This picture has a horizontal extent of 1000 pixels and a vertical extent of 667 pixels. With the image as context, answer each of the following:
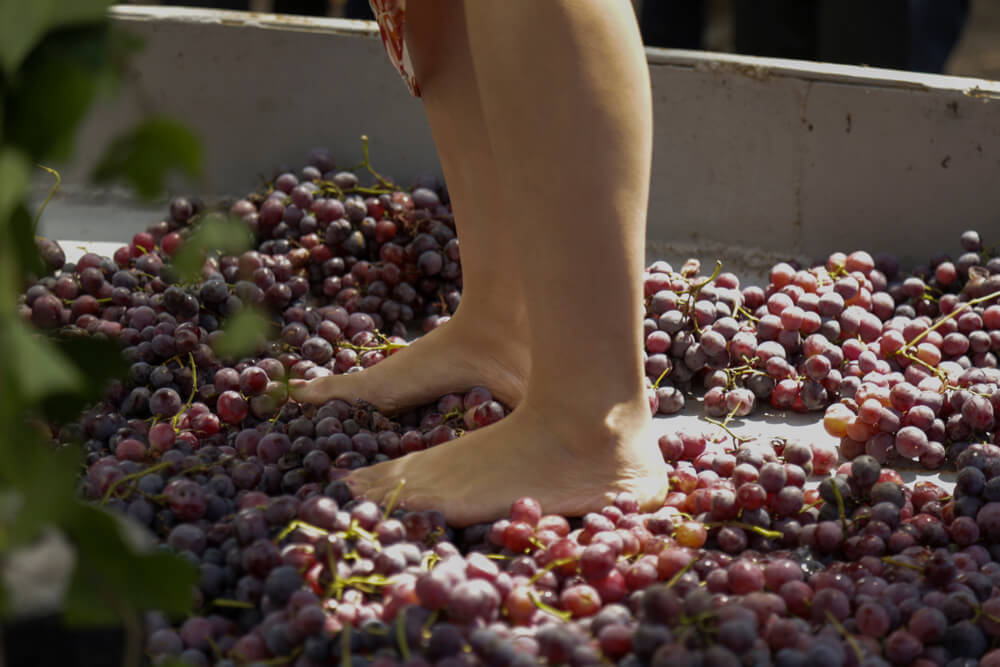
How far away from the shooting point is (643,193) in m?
1.11

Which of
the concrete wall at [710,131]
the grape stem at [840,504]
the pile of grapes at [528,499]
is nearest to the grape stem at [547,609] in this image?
the pile of grapes at [528,499]

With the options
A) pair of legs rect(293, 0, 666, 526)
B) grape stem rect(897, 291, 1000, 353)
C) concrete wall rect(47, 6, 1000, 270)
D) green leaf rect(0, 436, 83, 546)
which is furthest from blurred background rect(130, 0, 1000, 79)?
green leaf rect(0, 436, 83, 546)

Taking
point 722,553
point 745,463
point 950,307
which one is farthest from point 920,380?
point 722,553

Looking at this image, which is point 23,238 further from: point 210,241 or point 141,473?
point 141,473

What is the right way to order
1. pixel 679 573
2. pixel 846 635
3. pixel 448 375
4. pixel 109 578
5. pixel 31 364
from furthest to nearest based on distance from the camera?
1. pixel 448 375
2. pixel 679 573
3. pixel 846 635
4. pixel 109 578
5. pixel 31 364

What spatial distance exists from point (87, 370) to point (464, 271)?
0.90m

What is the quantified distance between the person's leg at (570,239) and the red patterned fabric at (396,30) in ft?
0.87

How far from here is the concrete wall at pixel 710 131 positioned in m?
1.91

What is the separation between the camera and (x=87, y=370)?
Result: 0.62m

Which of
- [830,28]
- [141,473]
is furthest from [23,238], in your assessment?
[830,28]

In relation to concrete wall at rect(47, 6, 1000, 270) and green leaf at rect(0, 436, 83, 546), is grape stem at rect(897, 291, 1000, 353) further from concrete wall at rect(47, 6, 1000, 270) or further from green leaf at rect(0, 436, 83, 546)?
green leaf at rect(0, 436, 83, 546)

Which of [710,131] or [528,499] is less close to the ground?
[710,131]

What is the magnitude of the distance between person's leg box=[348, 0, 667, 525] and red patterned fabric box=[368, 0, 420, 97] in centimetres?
27

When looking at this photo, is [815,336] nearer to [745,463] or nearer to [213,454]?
[745,463]
